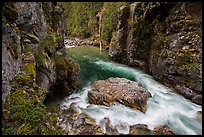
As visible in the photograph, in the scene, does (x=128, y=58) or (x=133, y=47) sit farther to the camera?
(x=128, y=58)

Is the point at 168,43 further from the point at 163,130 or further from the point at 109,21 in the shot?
the point at 109,21

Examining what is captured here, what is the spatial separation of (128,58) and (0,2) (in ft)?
41.3

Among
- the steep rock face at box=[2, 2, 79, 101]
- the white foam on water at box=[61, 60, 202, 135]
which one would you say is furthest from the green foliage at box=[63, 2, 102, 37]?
the white foam on water at box=[61, 60, 202, 135]

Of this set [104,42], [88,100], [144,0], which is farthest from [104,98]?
[104,42]

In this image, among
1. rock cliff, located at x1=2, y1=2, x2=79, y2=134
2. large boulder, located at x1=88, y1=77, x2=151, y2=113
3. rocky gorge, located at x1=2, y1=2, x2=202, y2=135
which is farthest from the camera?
large boulder, located at x1=88, y1=77, x2=151, y2=113

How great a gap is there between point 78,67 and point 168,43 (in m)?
6.31

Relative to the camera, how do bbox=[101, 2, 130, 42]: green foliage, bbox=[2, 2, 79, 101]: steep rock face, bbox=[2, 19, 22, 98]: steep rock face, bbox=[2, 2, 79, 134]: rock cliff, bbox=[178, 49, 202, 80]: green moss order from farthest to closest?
bbox=[101, 2, 130, 42]: green foliage
bbox=[178, 49, 202, 80]: green moss
bbox=[2, 2, 79, 101]: steep rock face
bbox=[2, 19, 22, 98]: steep rock face
bbox=[2, 2, 79, 134]: rock cliff

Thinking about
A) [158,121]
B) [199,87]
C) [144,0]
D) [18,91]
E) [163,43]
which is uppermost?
[144,0]

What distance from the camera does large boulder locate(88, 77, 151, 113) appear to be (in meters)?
9.59

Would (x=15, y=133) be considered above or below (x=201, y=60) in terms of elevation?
below

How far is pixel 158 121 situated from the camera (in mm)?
8766

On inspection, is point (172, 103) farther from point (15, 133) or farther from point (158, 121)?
point (15, 133)

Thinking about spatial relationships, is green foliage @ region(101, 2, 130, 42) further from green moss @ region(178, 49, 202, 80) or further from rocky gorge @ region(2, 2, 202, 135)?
green moss @ region(178, 49, 202, 80)

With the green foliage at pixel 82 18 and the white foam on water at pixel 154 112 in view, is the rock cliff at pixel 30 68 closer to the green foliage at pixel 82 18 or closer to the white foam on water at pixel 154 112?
the white foam on water at pixel 154 112
